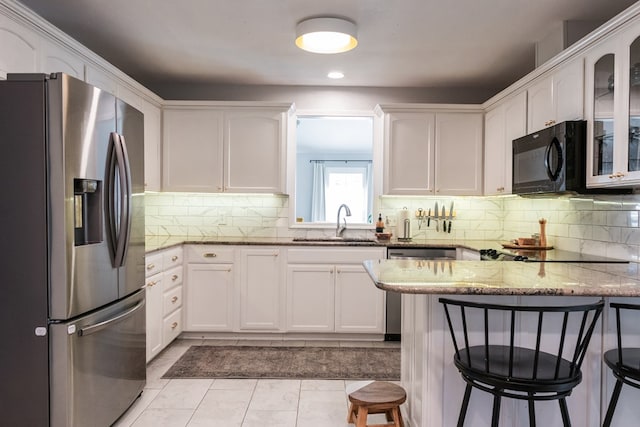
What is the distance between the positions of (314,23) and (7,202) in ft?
6.61

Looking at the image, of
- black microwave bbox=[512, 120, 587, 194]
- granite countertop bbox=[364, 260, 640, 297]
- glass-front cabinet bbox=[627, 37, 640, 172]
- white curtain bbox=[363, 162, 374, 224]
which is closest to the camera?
granite countertop bbox=[364, 260, 640, 297]

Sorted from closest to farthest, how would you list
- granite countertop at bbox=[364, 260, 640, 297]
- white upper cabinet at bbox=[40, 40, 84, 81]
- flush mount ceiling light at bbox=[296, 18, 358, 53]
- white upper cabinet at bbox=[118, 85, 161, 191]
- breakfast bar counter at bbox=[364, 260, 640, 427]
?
granite countertop at bbox=[364, 260, 640, 297]
breakfast bar counter at bbox=[364, 260, 640, 427]
white upper cabinet at bbox=[40, 40, 84, 81]
flush mount ceiling light at bbox=[296, 18, 358, 53]
white upper cabinet at bbox=[118, 85, 161, 191]

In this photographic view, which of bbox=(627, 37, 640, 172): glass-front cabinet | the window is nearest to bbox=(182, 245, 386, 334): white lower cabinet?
the window

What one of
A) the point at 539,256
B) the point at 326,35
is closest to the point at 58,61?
the point at 326,35

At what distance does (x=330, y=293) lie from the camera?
3.81 metres

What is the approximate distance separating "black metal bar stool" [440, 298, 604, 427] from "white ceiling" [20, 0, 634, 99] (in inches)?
75.1

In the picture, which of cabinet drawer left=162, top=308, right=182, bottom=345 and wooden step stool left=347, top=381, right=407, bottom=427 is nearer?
wooden step stool left=347, top=381, right=407, bottom=427

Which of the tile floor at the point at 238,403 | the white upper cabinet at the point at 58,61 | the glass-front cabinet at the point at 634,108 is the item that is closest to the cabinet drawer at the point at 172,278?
the tile floor at the point at 238,403

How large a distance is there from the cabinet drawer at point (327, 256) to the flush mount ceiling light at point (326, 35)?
5.60 feet

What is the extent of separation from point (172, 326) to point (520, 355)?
279 cm

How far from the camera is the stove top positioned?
263cm

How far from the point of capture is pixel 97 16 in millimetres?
2803

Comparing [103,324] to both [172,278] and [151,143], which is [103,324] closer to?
[172,278]

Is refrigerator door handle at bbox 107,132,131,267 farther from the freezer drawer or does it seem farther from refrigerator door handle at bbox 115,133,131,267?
the freezer drawer
